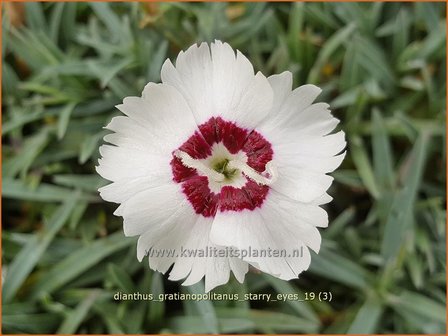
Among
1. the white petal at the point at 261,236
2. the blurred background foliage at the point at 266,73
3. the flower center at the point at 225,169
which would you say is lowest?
the blurred background foliage at the point at 266,73

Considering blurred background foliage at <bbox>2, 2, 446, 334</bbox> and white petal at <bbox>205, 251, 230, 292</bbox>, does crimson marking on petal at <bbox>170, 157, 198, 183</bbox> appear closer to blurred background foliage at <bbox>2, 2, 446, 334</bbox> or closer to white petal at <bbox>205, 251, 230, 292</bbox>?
white petal at <bbox>205, 251, 230, 292</bbox>

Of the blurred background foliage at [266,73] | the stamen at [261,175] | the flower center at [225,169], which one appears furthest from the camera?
the blurred background foliage at [266,73]

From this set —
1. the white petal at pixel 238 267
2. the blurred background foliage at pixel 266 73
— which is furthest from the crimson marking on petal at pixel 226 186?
the blurred background foliage at pixel 266 73

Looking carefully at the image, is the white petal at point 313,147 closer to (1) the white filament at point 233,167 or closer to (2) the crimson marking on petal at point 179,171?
(1) the white filament at point 233,167

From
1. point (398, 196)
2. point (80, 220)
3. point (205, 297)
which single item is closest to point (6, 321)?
point (80, 220)

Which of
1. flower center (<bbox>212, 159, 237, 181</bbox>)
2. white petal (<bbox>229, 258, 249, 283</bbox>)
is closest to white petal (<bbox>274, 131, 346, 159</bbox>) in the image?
flower center (<bbox>212, 159, 237, 181</bbox>)

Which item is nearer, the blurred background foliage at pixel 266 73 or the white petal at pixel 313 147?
the white petal at pixel 313 147

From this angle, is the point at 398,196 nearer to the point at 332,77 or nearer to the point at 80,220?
the point at 332,77
